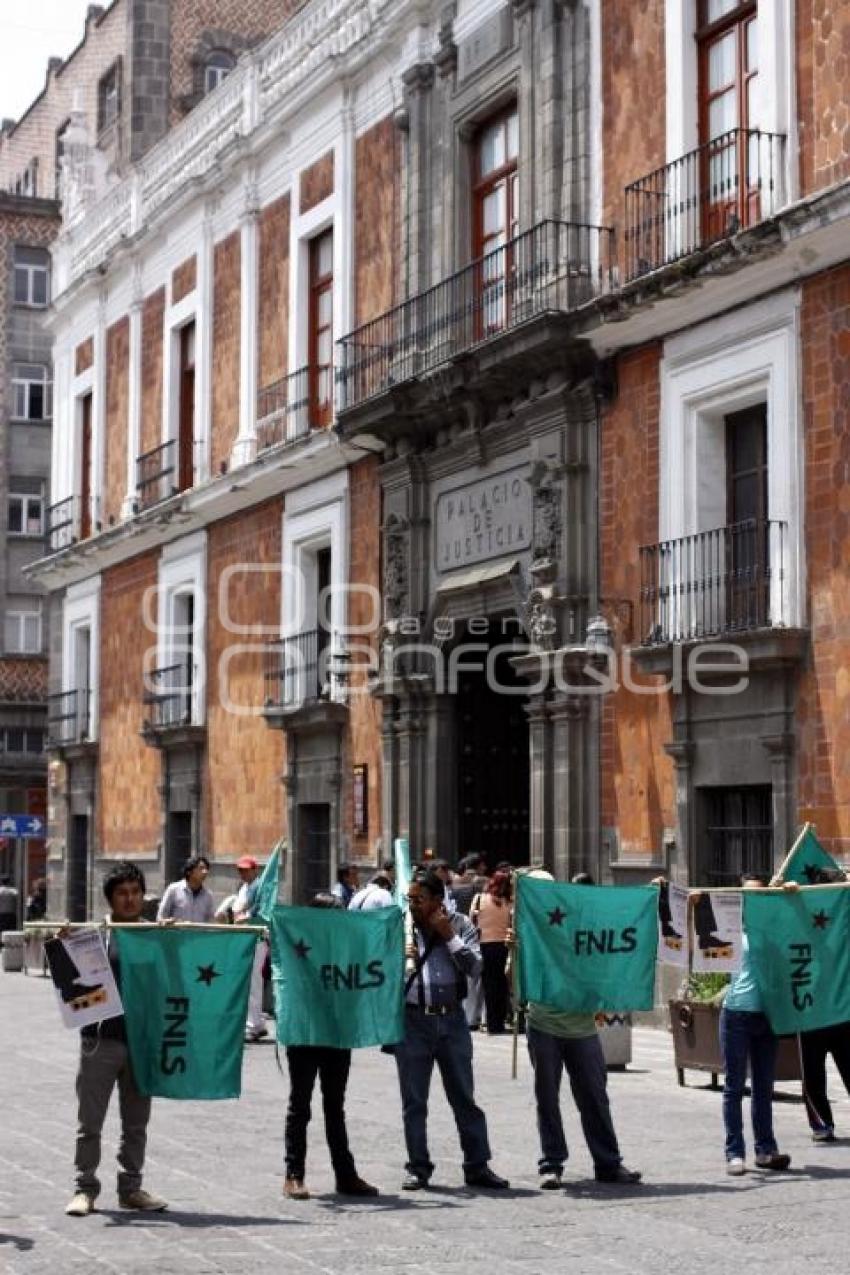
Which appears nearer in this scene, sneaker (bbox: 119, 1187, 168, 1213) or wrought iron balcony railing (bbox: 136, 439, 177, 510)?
sneaker (bbox: 119, 1187, 168, 1213)

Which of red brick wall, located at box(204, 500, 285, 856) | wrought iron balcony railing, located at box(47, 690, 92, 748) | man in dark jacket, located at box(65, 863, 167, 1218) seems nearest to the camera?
man in dark jacket, located at box(65, 863, 167, 1218)

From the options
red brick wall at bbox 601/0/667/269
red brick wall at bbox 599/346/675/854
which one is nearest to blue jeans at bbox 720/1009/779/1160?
red brick wall at bbox 599/346/675/854

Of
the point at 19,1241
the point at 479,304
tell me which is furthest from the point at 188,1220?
the point at 479,304

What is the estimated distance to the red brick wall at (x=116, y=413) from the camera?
116 ft

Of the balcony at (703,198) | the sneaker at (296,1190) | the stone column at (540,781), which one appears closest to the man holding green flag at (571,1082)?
the sneaker at (296,1190)

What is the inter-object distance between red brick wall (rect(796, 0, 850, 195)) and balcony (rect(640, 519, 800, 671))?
305 cm

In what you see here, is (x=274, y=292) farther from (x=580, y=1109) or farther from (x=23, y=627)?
(x=23, y=627)

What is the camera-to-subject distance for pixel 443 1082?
11.2 meters

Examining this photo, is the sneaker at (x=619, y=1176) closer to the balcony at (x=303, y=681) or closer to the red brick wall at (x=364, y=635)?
the red brick wall at (x=364, y=635)

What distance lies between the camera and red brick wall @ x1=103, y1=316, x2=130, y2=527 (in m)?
35.4

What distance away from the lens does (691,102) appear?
20094 mm

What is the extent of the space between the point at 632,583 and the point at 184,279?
47.8 feet

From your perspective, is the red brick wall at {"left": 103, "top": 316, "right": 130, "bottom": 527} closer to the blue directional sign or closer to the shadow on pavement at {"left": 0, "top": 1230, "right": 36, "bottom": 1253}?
the blue directional sign

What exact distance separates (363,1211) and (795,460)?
9679mm
